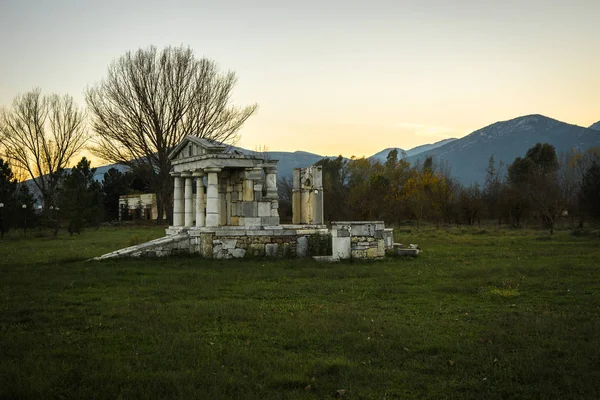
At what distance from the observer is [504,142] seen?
593ft

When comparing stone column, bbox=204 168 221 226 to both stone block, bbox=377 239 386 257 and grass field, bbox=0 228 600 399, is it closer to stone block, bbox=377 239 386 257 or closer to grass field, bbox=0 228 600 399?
grass field, bbox=0 228 600 399

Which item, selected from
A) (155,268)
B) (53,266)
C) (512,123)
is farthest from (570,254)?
(512,123)

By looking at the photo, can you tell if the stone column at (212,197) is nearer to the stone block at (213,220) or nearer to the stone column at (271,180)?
the stone block at (213,220)

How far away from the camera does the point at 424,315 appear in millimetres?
9742

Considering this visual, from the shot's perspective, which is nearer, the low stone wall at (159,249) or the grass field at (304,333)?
the grass field at (304,333)

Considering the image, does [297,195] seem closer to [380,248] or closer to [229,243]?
[229,243]

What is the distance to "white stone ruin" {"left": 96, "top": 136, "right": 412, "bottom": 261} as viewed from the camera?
18453 mm

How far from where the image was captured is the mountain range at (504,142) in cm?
16400

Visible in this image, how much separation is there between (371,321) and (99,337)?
433cm

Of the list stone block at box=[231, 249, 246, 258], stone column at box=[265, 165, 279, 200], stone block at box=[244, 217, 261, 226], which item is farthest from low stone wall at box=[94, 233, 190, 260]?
stone column at box=[265, 165, 279, 200]

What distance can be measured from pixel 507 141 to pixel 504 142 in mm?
1047

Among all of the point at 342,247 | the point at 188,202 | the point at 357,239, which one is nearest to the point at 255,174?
the point at 188,202

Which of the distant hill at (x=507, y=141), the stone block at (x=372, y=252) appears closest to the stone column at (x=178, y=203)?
the stone block at (x=372, y=252)

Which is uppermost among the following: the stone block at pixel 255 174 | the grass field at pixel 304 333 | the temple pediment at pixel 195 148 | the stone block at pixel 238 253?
the temple pediment at pixel 195 148
